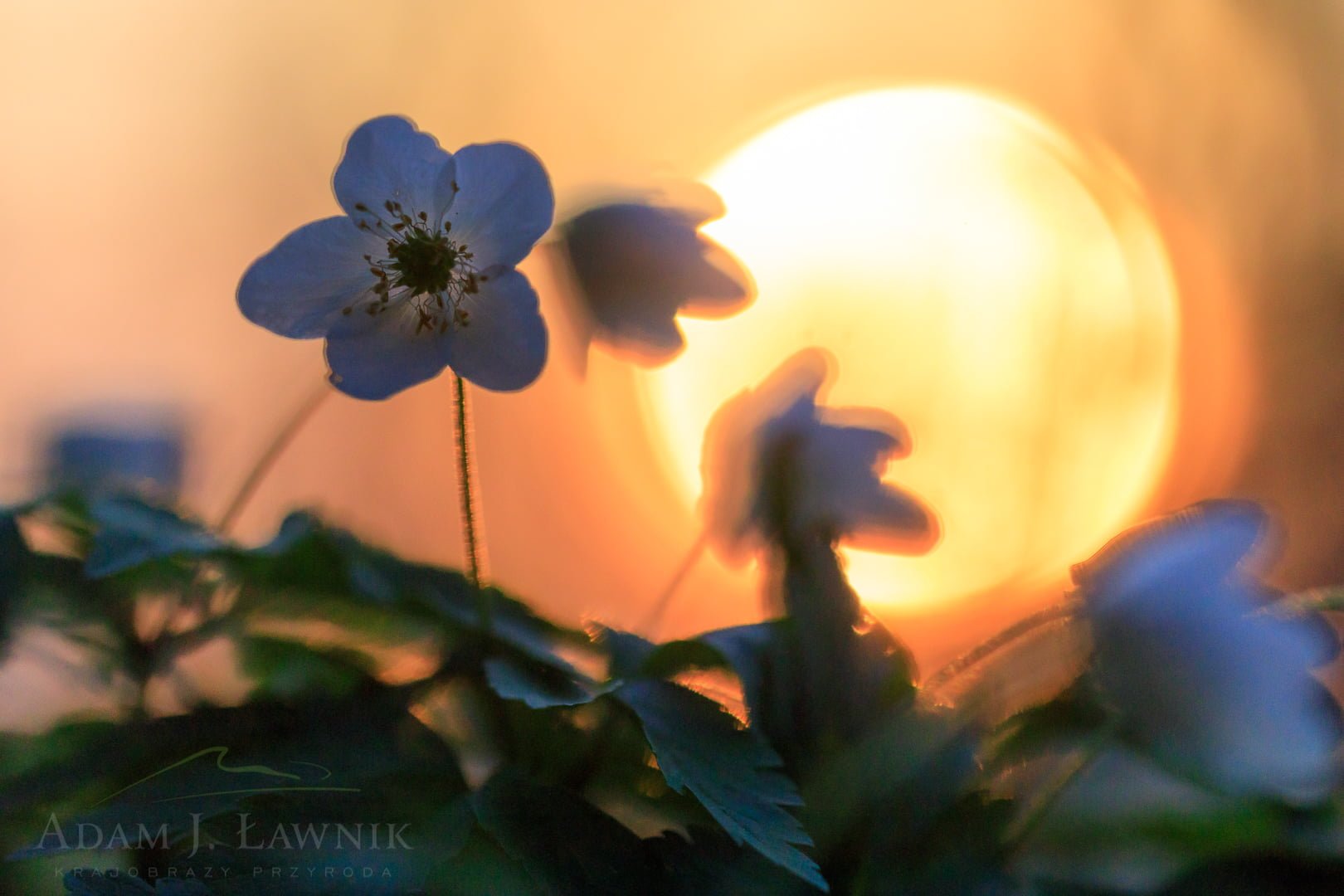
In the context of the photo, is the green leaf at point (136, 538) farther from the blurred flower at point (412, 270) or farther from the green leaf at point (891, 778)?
the green leaf at point (891, 778)

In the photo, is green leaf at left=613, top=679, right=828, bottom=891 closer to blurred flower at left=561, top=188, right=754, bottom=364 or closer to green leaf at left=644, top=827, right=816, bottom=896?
green leaf at left=644, top=827, right=816, bottom=896

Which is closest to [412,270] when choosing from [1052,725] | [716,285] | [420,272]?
[420,272]

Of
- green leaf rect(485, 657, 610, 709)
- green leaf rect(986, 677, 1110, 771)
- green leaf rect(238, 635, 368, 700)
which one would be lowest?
green leaf rect(986, 677, 1110, 771)

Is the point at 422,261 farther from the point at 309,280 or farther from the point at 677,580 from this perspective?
the point at 677,580

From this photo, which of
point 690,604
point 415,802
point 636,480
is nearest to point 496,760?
point 415,802

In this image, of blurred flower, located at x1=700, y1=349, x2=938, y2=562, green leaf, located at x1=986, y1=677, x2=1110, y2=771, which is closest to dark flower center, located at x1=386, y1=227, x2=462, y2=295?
blurred flower, located at x1=700, y1=349, x2=938, y2=562
